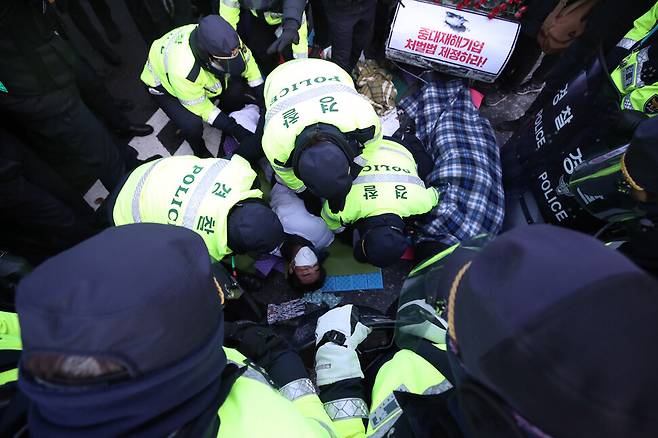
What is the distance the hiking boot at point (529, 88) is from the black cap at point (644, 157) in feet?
7.52

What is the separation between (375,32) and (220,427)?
389 cm

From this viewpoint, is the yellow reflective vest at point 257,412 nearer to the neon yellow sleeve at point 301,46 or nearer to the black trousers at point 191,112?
the black trousers at point 191,112

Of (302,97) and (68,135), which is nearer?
(302,97)

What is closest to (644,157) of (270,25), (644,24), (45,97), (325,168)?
(644,24)

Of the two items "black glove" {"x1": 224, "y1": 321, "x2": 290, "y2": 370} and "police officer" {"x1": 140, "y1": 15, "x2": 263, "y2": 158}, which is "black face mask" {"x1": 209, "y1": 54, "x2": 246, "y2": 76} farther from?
"black glove" {"x1": 224, "y1": 321, "x2": 290, "y2": 370}

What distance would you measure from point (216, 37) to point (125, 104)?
4.97 feet

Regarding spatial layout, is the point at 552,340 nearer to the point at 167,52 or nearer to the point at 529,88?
the point at 167,52

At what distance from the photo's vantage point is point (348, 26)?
3.28 m

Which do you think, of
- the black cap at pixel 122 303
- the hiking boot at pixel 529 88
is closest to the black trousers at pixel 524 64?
the hiking boot at pixel 529 88

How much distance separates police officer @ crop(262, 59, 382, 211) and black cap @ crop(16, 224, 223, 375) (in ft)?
3.66

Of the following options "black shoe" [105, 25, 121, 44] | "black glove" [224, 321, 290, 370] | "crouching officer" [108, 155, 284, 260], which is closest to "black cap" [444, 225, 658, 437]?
"black glove" [224, 321, 290, 370]

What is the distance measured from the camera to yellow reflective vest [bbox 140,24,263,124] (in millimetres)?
2701

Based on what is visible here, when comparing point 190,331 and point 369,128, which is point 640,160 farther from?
point 190,331

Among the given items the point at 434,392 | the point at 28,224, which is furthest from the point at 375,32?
the point at 434,392
